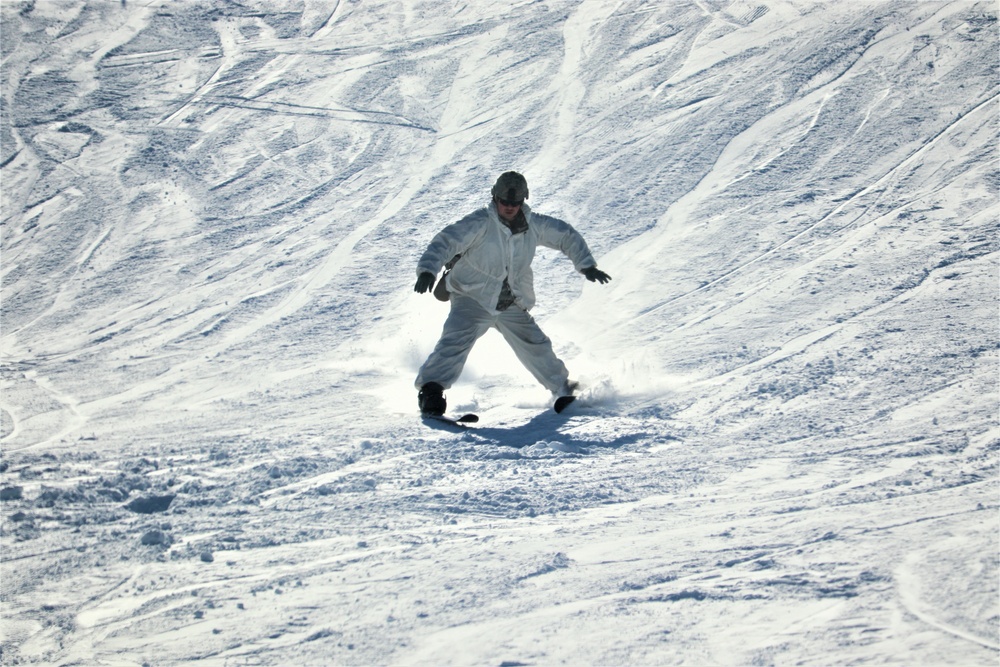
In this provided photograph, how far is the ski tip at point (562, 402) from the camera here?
5387 millimetres

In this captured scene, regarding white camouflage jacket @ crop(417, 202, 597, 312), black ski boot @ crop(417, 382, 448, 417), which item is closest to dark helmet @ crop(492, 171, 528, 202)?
white camouflage jacket @ crop(417, 202, 597, 312)

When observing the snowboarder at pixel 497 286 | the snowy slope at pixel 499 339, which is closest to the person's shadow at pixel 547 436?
the snowy slope at pixel 499 339

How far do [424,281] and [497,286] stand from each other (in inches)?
23.4

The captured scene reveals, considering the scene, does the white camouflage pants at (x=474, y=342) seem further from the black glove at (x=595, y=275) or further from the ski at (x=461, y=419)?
the black glove at (x=595, y=275)

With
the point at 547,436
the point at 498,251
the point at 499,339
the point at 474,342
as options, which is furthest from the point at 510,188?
the point at 499,339

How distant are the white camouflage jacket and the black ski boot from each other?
1.67 feet

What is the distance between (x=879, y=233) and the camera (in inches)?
263

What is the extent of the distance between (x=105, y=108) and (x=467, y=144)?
12.4 feet

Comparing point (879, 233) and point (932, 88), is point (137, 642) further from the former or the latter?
point (932, 88)

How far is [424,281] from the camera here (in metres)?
5.09

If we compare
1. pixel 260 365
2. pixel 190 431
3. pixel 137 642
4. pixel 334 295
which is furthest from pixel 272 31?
pixel 137 642

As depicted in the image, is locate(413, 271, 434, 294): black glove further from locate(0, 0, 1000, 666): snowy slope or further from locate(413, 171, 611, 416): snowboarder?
locate(0, 0, 1000, 666): snowy slope

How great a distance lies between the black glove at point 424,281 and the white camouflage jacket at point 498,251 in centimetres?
27

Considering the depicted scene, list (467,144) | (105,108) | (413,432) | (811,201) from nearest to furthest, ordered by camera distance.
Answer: (413,432), (811,201), (467,144), (105,108)
